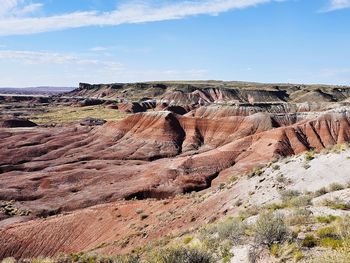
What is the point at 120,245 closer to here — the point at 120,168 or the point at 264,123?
the point at 120,168

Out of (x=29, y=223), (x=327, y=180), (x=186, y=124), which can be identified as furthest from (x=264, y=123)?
(x=327, y=180)

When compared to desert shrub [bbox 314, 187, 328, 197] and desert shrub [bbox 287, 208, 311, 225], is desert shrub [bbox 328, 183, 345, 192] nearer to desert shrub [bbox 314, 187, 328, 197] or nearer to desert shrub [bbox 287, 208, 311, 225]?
desert shrub [bbox 314, 187, 328, 197]

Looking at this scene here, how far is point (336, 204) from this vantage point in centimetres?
1659

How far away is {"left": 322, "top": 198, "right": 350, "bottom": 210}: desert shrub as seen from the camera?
53.1ft

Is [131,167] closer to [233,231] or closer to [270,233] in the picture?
[233,231]

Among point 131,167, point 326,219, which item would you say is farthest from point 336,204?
point 131,167

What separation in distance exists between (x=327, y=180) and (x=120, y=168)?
41617 millimetres

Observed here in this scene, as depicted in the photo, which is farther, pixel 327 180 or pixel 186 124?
pixel 186 124

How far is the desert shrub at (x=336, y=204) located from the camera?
16.2 meters

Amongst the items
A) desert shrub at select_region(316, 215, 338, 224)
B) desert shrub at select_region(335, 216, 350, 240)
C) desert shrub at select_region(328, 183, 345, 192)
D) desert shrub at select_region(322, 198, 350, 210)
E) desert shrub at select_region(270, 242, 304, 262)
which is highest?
desert shrub at select_region(335, 216, 350, 240)

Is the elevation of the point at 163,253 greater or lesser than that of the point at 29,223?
greater

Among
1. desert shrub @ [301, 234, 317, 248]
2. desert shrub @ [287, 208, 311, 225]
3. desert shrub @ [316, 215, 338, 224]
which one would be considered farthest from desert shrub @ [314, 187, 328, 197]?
desert shrub @ [301, 234, 317, 248]

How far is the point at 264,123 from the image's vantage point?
7925cm

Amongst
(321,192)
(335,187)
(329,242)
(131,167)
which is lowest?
(131,167)
